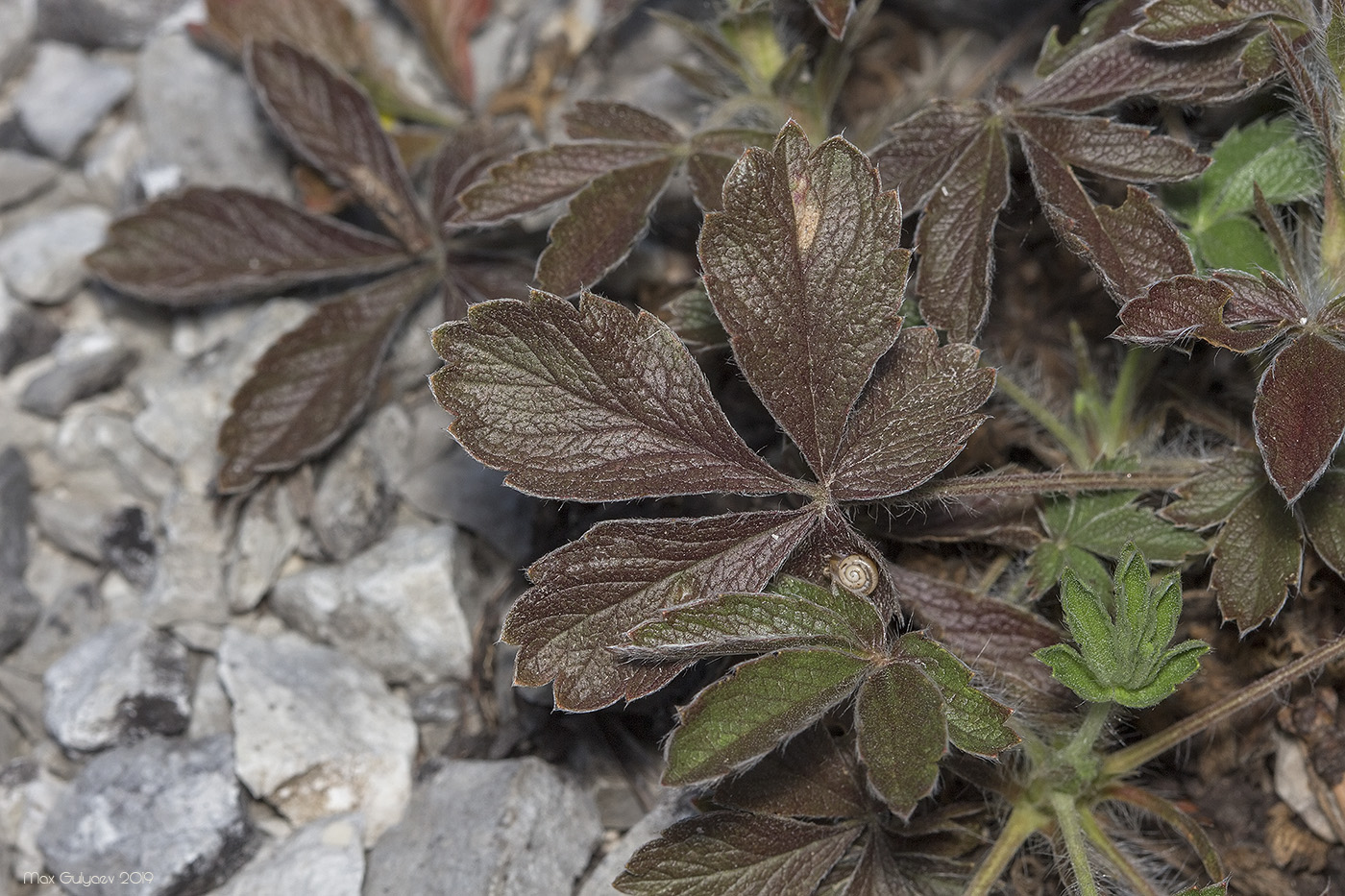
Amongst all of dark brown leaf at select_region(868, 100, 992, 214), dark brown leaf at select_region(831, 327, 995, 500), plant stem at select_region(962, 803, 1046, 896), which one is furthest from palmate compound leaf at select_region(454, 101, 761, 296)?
plant stem at select_region(962, 803, 1046, 896)

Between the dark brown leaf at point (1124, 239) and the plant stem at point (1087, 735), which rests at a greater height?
the dark brown leaf at point (1124, 239)

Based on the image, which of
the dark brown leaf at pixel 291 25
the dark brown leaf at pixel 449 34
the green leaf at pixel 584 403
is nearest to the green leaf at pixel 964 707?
the green leaf at pixel 584 403

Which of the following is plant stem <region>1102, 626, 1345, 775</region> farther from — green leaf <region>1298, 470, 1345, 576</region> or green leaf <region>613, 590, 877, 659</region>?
green leaf <region>613, 590, 877, 659</region>

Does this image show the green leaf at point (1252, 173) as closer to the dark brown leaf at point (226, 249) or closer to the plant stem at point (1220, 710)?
the plant stem at point (1220, 710)

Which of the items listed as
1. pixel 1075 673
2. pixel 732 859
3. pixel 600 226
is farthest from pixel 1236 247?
pixel 732 859

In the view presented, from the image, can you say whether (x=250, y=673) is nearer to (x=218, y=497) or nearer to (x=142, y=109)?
(x=218, y=497)
